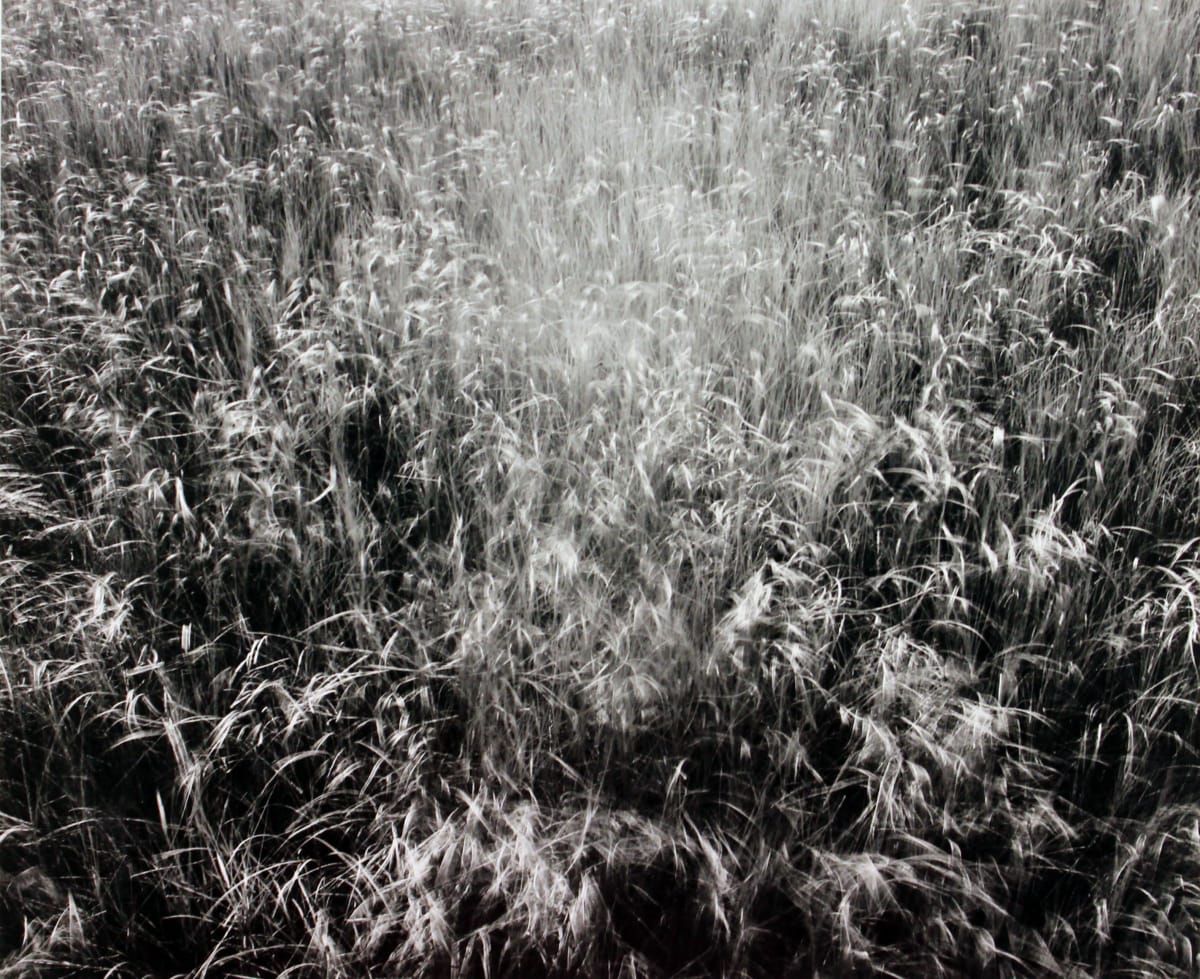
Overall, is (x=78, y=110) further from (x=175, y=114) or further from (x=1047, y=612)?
(x=1047, y=612)

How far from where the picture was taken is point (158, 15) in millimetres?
4180

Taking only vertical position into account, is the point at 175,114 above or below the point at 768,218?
above

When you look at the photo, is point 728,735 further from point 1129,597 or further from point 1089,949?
point 1129,597

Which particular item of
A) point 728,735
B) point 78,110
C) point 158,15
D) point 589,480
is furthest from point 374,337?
point 158,15

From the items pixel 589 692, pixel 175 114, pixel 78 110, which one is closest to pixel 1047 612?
pixel 589 692

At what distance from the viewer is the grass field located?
54.6 inches

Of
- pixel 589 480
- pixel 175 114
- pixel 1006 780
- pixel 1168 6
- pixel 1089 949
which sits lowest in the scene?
pixel 1089 949

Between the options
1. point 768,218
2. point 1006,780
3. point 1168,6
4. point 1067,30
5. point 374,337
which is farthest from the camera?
point 1067,30

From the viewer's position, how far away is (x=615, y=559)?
1.74 m

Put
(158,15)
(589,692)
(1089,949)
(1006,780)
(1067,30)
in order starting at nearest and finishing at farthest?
(1089,949), (1006,780), (589,692), (1067,30), (158,15)

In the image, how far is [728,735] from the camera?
4.97 feet

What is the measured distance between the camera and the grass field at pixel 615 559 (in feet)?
4.55

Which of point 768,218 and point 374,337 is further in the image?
point 768,218

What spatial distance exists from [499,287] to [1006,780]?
1.73 meters
